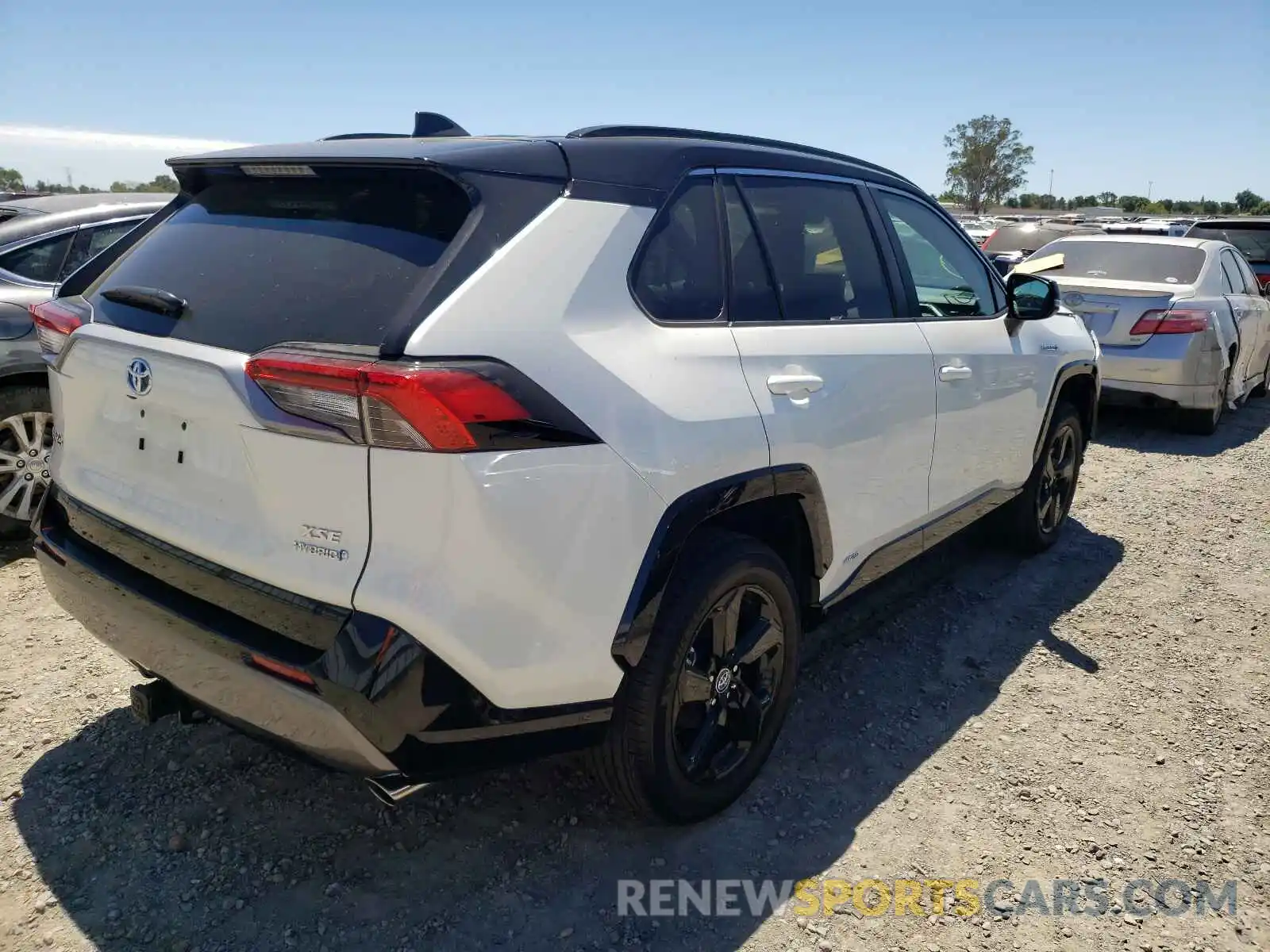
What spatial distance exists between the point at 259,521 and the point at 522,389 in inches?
25.7

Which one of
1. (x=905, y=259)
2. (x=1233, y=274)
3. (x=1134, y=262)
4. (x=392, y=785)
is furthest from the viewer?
(x=1233, y=274)

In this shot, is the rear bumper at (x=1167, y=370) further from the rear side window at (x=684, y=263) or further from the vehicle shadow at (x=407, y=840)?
the rear side window at (x=684, y=263)

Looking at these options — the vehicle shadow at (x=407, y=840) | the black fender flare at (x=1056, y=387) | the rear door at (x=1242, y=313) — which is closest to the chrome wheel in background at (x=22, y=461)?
the vehicle shadow at (x=407, y=840)

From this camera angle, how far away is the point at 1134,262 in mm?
8109

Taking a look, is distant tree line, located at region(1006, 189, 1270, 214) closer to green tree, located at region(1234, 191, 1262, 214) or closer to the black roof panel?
green tree, located at region(1234, 191, 1262, 214)

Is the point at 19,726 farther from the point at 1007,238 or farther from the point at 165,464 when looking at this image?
the point at 1007,238

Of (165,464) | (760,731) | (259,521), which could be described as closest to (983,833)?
(760,731)

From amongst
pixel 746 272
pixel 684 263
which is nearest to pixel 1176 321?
pixel 746 272

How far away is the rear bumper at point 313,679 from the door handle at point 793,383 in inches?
40.0

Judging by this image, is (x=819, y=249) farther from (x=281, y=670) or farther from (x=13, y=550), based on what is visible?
(x=13, y=550)

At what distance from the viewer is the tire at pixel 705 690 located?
243cm

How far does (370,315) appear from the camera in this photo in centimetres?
202

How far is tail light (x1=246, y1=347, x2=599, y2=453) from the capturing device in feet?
6.19

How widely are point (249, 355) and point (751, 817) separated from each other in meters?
1.92
